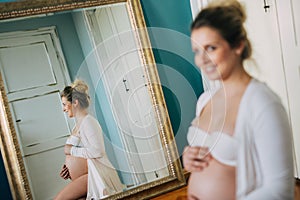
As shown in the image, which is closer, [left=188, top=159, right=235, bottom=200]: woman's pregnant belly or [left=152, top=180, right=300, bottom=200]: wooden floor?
[left=188, top=159, right=235, bottom=200]: woman's pregnant belly

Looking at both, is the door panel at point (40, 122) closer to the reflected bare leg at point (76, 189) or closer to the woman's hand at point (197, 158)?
the reflected bare leg at point (76, 189)

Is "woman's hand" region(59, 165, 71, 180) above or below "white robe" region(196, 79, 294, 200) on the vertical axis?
below

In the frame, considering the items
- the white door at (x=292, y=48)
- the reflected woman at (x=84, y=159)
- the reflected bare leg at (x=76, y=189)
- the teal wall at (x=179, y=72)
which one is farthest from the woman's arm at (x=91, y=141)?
the white door at (x=292, y=48)

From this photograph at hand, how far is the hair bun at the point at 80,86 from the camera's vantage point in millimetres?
1252

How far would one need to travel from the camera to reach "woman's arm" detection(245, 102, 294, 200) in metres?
0.69

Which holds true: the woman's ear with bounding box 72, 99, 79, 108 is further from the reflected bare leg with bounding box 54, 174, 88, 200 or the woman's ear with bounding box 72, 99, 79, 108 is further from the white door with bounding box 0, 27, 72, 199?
the reflected bare leg with bounding box 54, 174, 88, 200

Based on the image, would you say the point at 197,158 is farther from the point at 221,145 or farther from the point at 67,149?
the point at 67,149

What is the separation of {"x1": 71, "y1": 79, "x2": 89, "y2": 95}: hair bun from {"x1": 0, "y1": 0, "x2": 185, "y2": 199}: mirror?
21 mm

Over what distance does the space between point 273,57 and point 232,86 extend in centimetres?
30

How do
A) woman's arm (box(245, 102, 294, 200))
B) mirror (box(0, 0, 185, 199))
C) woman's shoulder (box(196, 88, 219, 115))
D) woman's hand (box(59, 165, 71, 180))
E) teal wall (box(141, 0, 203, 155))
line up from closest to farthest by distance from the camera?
woman's arm (box(245, 102, 294, 200))
woman's shoulder (box(196, 88, 219, 115))
teal wall (box(141, 0, 203, 155))
mirror (box(0, 0, 185, 199))
woman's hand (box(59, 165, 71, 180))

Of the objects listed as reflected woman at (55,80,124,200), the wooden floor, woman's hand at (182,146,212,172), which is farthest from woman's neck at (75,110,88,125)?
woman's hand at (182,146,212,172)

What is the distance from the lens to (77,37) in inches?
51.2

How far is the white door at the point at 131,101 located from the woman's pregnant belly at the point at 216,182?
0.30 m

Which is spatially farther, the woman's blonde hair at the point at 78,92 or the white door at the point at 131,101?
the woman's blonde hair at the point at 78,92
